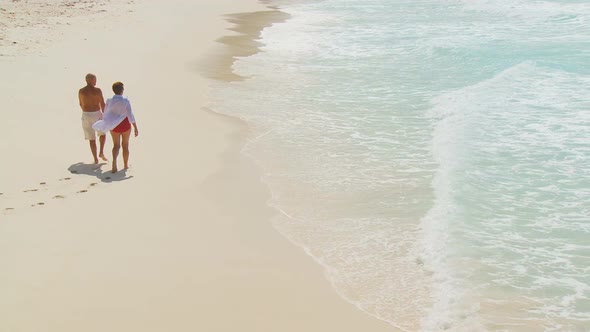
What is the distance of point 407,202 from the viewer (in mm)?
8359

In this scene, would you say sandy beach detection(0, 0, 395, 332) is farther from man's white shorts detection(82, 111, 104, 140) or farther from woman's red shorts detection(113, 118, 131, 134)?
woman's red shorts detection(113, 118, 131, 134)

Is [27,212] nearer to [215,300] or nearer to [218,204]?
[218,204]

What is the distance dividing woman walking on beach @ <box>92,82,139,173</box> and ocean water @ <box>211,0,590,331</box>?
1971 mm

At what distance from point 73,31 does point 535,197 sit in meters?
15.6

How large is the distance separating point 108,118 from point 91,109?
0.51 metres

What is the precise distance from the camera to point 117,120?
29.2 feet

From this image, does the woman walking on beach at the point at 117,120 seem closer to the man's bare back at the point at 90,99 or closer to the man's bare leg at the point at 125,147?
the man's bare leg at the point at 125,147

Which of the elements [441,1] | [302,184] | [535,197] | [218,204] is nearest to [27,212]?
[218,204]

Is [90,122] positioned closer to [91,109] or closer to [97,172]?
[91,109]

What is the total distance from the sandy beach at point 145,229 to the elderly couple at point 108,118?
301mm

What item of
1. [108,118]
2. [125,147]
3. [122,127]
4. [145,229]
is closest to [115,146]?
[125,147]

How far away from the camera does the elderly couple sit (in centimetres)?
887

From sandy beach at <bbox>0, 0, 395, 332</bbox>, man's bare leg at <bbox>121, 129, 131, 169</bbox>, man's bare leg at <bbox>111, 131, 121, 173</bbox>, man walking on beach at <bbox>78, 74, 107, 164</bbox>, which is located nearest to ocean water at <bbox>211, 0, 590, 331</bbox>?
sandy beach at <bbox>0, 0, 395, 332</bbox>

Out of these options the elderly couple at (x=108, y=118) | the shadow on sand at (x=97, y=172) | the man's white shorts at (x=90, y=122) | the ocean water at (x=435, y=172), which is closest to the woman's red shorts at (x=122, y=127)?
the elderly couple at (x=108, y=118)
